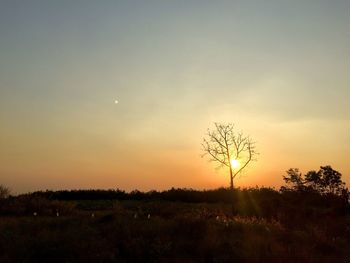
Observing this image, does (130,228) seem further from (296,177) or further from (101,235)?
(296,177)

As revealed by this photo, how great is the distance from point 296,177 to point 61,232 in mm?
48241

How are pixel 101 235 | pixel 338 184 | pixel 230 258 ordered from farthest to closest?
pixel 338 184, pixel 101 235, pixel 230 258

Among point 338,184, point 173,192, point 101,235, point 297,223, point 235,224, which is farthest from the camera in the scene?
point 338,184

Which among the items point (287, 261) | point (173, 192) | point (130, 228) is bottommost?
point (287, 261)

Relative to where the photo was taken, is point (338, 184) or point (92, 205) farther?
point (338, 184)

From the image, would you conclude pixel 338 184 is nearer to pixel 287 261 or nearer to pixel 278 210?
pixel 278 210

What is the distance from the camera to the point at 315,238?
2338 cm

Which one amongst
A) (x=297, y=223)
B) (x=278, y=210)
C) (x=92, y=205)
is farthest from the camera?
(x=92, y=205)

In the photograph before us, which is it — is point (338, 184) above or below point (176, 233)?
above

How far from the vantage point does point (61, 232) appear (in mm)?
19953

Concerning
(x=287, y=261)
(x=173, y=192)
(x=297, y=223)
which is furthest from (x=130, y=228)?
(x=173, y=192)

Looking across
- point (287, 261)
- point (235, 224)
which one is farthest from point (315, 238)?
point (287, 261)

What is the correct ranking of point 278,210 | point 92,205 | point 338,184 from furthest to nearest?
point 338,184
point 92,205
point 278,210

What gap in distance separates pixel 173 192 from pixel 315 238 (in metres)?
28.2
